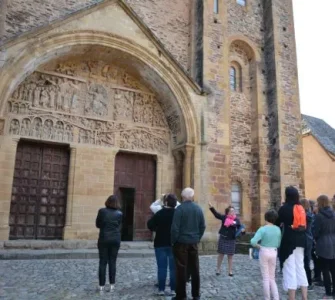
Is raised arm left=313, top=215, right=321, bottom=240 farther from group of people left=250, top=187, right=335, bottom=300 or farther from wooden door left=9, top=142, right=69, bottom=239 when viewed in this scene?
wooden door left=9, top=142, right=69, bottom=239

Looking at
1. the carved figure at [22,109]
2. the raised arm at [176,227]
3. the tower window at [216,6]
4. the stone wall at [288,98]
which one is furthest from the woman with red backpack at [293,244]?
the tower window at [216,6]

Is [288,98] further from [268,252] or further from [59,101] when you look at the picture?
[268,252]

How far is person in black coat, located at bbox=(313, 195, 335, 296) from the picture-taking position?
5.59 metres

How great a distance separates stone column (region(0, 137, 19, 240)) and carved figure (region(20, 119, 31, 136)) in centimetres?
31

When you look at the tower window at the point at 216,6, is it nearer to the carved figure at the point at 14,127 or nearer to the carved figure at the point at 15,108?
the carved figure at the point at 15,108

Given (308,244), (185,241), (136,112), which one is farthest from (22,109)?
(308,244)

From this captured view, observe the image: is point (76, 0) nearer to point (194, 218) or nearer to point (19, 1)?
point (19, 1)

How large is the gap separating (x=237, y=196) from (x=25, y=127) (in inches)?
325

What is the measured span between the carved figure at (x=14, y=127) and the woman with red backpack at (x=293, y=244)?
28.3ft

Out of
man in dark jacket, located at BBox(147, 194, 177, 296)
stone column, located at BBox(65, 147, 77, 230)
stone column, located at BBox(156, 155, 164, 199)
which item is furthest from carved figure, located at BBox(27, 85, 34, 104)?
man in dark jacket, located at BBox(147, 194, 177, 296)

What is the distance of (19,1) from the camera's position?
11.4m

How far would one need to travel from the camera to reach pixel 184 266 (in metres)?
4.83

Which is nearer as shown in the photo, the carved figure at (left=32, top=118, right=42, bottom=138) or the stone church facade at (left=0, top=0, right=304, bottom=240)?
the stone church facade at (left=0, top=0, right=304, bottom=240)

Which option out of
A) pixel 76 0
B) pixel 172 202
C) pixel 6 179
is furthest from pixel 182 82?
pixel 172 202
